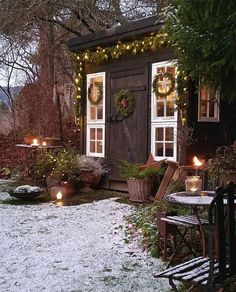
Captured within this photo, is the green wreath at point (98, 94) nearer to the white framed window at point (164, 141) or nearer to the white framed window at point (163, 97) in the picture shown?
the white framed window at point (163, 97)

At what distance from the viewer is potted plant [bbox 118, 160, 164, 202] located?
690 cm

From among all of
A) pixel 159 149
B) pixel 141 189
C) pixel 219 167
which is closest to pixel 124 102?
pixel 159 149

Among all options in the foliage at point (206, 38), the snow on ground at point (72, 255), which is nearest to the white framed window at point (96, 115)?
the snow on ground at point (72, 255)

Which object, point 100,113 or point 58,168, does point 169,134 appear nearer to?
point 100,113

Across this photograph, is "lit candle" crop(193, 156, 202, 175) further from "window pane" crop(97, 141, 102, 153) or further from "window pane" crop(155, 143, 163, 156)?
"window pane" crop(97, 141, 102, 153)

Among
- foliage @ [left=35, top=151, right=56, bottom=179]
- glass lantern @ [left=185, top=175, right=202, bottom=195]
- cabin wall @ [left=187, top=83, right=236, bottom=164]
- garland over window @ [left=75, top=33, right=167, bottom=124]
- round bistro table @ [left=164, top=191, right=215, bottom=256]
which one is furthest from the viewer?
foliage @ [left=35, top=151, right=56, bottom=179]

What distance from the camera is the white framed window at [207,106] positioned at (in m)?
7.18

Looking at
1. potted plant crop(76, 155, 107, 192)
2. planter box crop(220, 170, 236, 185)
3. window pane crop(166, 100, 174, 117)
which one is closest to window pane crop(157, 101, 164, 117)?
window pane crop(166, 100, 174, 117)

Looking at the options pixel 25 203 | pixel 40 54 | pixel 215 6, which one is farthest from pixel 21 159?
pixel 215 6

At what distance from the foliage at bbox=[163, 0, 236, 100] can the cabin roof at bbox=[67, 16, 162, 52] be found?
2.61 m

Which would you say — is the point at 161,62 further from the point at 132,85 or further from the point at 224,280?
the point at 224,280

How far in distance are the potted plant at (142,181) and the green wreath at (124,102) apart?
132 cm

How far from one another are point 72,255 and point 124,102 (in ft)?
13.8

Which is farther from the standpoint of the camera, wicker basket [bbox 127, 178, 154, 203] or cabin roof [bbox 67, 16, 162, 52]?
cabin roof [bbox 67, 16, 162, 52]
